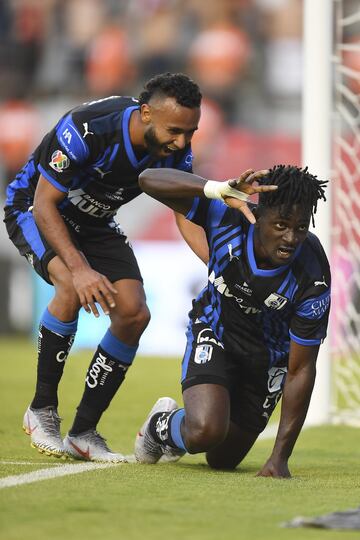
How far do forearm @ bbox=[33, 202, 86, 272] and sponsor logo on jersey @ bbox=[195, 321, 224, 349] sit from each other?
661mm

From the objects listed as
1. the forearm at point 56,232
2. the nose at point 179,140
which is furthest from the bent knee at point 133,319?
the nose at point 179,140

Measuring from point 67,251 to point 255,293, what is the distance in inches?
35.3

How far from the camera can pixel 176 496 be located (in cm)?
429

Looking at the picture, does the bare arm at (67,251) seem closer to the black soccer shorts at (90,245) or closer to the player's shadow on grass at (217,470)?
the black soccer shorts at (90,245)

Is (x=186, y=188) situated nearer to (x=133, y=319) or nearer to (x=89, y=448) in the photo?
(x=133, y=319)

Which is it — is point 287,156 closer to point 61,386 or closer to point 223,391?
point 61,386

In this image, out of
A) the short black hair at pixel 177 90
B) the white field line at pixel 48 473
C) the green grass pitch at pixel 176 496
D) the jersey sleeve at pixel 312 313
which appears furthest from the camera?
the short black hair at pixel 177 90

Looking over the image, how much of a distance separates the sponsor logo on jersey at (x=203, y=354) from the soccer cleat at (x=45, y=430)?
0.80m

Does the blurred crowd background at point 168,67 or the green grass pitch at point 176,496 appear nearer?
the green grass pitch at point 176,496

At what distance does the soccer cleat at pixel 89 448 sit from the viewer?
548 centimetres

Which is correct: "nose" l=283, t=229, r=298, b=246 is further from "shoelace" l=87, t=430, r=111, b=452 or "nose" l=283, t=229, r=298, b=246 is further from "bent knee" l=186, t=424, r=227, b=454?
"shoelace" l=87, t=430, r=111, b=452

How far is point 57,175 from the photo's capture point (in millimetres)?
5359

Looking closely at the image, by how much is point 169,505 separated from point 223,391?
1239 mm

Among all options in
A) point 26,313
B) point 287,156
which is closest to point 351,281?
point 287,156
